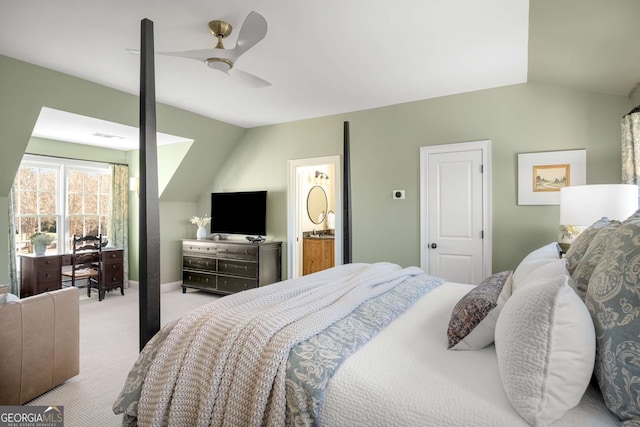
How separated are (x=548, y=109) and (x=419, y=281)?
2413 mm

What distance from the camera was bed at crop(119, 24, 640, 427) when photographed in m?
0.96

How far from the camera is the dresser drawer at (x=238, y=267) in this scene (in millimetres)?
4930

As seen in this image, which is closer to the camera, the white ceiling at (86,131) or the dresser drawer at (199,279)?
the white ceiling at (86,131)

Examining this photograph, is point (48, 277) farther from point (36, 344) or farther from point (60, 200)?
point (36, 344)

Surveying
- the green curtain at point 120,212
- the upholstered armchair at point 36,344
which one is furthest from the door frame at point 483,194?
the green curtain at point 120,212

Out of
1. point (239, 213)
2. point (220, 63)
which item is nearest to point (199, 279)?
point (239, 213)

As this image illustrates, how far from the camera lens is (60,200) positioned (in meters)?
5.26

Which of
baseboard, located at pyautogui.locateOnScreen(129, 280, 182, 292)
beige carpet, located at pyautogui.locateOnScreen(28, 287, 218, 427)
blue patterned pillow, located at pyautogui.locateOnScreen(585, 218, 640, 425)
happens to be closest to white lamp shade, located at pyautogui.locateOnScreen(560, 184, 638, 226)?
blue patterned pillow, located at pyautogui.locateOnScreen(585, 218, 640, 425)

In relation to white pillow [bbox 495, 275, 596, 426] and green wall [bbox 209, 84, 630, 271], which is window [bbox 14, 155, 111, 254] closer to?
green wall [bbox 209, 84, 630, 271]

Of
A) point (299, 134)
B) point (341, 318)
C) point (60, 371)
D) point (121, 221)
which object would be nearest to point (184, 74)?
point (299, 134)

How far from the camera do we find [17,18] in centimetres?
240

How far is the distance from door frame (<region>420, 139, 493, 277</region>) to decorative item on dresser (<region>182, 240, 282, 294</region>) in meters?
A: 2.13

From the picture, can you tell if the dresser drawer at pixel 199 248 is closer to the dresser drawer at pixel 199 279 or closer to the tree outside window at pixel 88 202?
the dresser drawer at pixel 199 279

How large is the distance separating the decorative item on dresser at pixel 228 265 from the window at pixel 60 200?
1571mm
